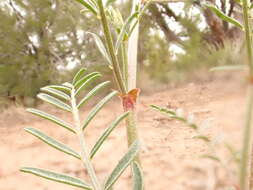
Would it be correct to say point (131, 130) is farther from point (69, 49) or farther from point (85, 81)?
point (69, 49)

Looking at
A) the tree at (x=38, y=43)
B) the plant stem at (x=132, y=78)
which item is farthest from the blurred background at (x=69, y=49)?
the plant stem at (x=132, y=78)

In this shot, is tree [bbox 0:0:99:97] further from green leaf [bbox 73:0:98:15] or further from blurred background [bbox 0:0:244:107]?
green leaf [bbox 73:0:98:15]

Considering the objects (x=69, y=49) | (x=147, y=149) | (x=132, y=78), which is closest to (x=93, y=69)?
(x=69, y=49)

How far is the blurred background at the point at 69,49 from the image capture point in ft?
10.9

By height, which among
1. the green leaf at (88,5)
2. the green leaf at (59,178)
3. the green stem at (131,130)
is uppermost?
the green leaf at (88,5)

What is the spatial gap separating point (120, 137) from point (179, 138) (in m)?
0.53

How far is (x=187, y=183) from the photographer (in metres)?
1.42

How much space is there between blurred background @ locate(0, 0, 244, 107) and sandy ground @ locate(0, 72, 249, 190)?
0.30m

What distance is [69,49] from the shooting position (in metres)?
3.65

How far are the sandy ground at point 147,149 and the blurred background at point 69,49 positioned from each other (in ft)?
0.98

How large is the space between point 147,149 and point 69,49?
2008 millimetres

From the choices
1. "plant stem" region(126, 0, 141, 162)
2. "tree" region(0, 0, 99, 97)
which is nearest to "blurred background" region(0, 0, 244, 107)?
"tree" region(0, 0, 99, 97)

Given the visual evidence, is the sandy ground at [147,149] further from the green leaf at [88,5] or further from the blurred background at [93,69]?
the green leaf at [88,5]

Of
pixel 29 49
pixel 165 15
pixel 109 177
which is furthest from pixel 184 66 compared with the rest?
pixel 109 177
